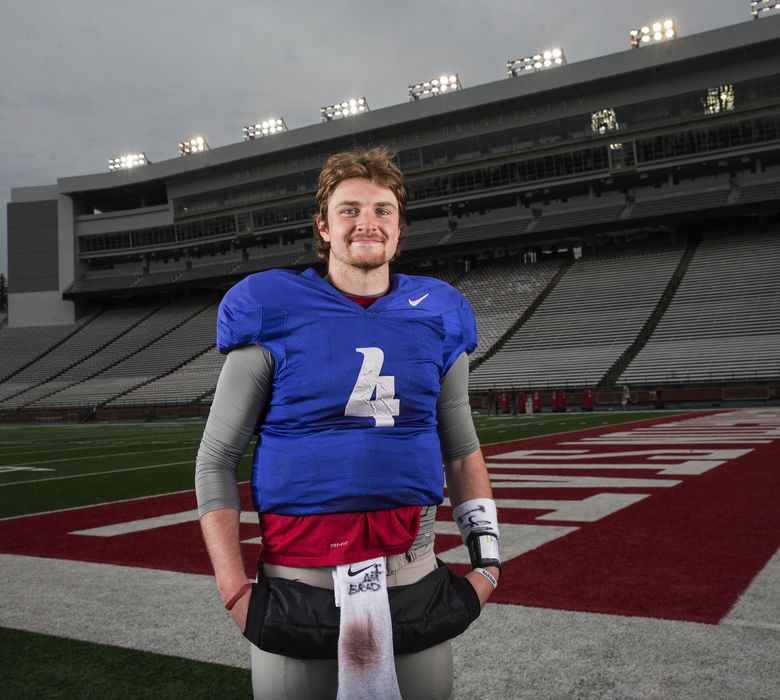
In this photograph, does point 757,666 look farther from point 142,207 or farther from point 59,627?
point 142,207

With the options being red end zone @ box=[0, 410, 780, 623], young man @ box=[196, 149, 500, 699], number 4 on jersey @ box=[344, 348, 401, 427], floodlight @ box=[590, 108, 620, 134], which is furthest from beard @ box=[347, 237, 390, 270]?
floodlight @ box=[590, 108, 620, 134]

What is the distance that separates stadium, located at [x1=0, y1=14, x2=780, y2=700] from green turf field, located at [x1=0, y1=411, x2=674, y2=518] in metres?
0.11

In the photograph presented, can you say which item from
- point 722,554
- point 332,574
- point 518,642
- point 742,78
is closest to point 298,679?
point 332,574

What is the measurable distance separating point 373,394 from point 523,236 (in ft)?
133

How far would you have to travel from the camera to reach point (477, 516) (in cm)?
200

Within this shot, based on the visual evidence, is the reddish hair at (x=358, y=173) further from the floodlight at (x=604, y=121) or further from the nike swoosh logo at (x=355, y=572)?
the floodlight at (x=604, y=121)

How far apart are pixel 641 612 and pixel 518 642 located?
720 millimetres

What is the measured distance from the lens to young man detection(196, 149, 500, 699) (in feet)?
5.33

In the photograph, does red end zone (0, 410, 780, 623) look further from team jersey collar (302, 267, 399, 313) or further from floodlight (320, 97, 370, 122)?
floodlight (320, 97, 370, 122)

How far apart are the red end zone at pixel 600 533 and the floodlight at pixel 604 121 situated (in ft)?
108

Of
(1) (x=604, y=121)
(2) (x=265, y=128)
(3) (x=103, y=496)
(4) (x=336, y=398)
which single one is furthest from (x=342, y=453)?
(2) (x=265, y=128)

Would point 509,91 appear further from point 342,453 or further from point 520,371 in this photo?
point 342,453

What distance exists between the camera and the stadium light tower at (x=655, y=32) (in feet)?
125

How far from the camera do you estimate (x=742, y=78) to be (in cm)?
3703
